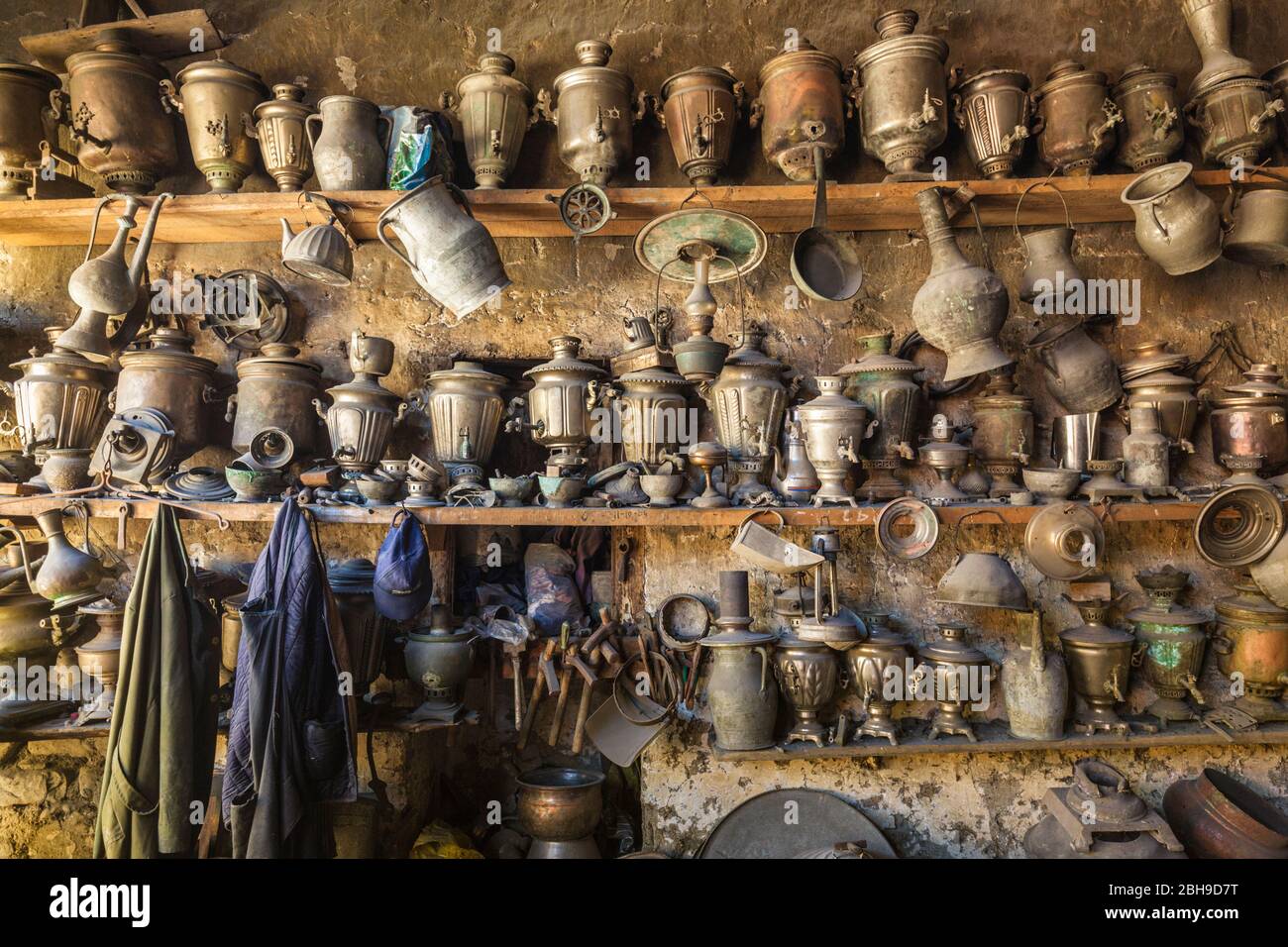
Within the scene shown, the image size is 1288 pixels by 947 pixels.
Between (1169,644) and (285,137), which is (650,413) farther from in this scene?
→ (1169,644)

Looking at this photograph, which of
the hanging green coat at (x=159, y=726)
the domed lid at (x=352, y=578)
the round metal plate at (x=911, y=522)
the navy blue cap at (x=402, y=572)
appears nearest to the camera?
the hanging green coat at (x=159, y=726)

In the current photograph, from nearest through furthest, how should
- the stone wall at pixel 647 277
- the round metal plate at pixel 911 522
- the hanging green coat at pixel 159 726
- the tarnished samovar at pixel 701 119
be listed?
the hanging green coat at pixel 159 726, the round metal plate at pixel 911 522, the tarnished samovar at pixel 701 119, the stone wall at pixel 647 277

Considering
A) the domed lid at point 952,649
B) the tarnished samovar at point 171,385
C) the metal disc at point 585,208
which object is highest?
the metal disc at point 585,208

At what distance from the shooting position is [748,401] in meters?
3.47

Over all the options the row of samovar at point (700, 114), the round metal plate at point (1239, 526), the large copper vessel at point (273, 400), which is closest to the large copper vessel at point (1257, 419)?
the round metal plate at point (1239, 526)

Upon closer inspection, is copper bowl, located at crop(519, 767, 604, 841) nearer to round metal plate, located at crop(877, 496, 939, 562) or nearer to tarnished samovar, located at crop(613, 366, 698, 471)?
tarnished samovar, located at crop(613, 366, 698, 471)

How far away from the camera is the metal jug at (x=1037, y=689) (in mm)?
3223

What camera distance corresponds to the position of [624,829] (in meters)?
3.66

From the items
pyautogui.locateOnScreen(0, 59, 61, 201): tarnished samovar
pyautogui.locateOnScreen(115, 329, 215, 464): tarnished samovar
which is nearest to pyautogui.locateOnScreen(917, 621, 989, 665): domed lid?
pyautogui.locateOnScreen(115, 329, 215, 464): tarnished samovar

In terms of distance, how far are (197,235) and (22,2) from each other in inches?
62.0

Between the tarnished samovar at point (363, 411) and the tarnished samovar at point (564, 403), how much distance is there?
0.59 meters

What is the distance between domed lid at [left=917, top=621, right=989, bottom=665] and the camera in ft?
10.7

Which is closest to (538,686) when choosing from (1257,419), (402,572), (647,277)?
(402,572)

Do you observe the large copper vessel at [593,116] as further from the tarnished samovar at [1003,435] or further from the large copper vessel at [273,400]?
the tarnished samovar at [1003,435]
